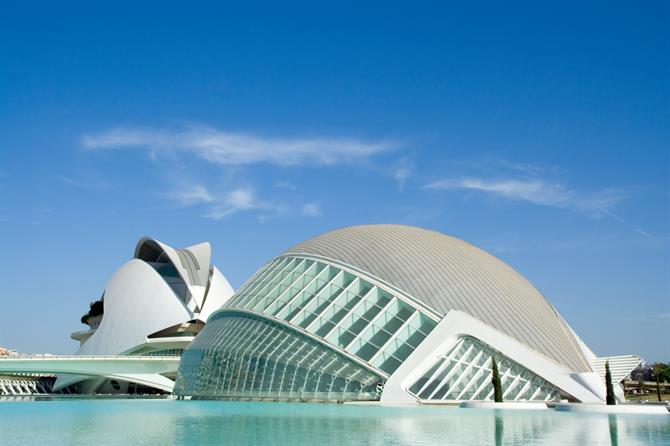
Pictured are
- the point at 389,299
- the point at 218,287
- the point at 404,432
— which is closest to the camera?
the point at 404,432

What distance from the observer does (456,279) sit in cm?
3303

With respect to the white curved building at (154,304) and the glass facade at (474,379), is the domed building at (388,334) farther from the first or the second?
the white curved building at (154,304)

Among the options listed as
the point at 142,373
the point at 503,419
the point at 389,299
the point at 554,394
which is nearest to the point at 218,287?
the point at 142,373

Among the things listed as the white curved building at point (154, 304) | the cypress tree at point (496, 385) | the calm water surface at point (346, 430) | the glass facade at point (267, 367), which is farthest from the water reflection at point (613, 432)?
the white curved building at point (154, 304)

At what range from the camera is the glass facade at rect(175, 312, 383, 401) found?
2834 cm

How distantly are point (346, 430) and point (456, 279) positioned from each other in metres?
18.8

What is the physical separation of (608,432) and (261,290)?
23566 mm

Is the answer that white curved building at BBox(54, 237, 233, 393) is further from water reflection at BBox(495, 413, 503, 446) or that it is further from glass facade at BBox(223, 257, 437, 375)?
water reflection at BBox(495, 413, 503, 446)

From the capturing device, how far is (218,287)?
80.2 metres

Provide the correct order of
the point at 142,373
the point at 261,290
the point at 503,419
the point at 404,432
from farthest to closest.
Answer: the point at 142,373, the point at 261,290, the point at 503,419, the point at 404,432

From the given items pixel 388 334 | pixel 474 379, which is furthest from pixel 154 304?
pixel 474 379

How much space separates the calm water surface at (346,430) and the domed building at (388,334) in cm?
640

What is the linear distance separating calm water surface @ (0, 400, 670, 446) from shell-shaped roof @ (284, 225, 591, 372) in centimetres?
940

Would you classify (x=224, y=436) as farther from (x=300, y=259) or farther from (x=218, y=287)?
(x=218, y=287)
